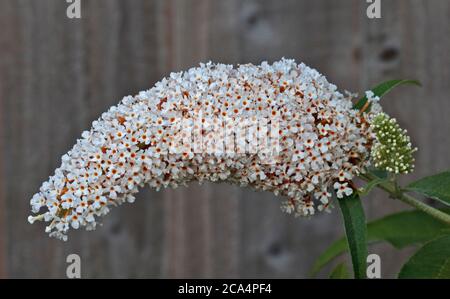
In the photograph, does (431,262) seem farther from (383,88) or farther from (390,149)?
(383,88)

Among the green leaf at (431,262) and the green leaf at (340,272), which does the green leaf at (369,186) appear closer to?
the green leaf at (431,262)

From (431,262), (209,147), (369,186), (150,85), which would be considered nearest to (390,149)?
(369,186)

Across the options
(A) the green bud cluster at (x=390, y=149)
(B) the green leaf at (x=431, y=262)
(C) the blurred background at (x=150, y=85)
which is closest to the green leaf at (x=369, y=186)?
(A) the green bud cluster at (x=390, y=149)

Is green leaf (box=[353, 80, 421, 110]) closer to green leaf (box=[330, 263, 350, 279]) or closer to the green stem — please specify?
the green stem

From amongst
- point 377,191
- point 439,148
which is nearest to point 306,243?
point 377,191

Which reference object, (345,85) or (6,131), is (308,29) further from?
(6,131)
